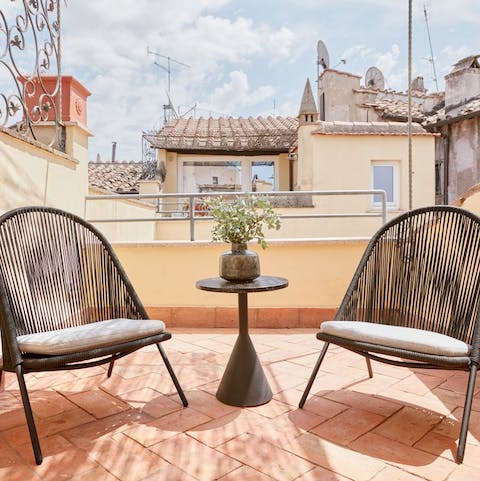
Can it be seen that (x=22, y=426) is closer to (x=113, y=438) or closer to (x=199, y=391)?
(x=113, y=438)

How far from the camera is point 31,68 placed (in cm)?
293

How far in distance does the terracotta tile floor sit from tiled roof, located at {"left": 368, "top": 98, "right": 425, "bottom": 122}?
812 cm

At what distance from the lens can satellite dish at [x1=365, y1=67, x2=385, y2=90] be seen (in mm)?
12078

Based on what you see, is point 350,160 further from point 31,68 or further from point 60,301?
point 60,301

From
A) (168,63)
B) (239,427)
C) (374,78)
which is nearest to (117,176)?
(168,63)

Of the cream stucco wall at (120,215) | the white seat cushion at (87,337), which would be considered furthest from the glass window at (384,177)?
the white seat cushion at (87,337)

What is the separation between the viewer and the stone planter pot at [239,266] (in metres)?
2.11

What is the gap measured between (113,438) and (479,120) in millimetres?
9356

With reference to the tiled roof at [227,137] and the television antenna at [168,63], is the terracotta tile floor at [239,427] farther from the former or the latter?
the television antenna at [168,63]

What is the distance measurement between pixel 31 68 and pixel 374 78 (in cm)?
1115

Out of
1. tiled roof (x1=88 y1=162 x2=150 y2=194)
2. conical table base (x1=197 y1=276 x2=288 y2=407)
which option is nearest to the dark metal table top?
conical table base (x1=197 y1=276 x2=288 y2=407)

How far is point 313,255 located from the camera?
354 cm

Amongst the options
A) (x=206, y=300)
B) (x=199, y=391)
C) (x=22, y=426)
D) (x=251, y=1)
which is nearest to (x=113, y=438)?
(x=22, y=426)

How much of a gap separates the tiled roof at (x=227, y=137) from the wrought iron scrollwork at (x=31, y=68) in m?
6.46
